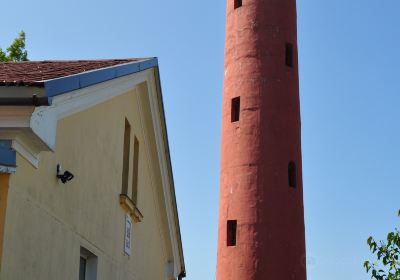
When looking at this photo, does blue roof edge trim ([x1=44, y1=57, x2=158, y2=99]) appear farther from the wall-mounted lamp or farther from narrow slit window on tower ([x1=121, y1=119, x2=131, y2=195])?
narrow slit window on tower ([x1=121, y1=119, x2=131, y2=195])

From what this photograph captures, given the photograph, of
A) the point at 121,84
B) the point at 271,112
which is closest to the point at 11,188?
the point at 121,84

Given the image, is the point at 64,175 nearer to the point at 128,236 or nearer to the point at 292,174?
the point at 128,236

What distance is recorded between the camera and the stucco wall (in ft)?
17.9

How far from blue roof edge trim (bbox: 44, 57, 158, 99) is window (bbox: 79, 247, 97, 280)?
2.11 metres

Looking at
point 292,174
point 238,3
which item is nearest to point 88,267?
point 292,174

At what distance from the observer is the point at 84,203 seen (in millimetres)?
7320

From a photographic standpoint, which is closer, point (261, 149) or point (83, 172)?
point (83, 172)

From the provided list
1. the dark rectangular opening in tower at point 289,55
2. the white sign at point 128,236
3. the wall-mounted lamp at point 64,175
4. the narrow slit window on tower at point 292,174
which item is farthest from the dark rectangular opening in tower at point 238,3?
the wall-mounted lamp at point 64,175

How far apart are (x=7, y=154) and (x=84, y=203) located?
7.48 ft

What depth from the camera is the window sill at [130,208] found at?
29.3 feet

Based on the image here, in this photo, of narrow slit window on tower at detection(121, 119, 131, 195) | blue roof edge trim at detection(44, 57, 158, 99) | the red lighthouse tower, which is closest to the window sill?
narrow slit window on tower at detection(121, 119, 131, 195)

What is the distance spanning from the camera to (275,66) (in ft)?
70.5

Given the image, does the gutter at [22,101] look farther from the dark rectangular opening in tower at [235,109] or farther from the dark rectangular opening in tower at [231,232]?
the dark rectangular opening in tower at [235,109]

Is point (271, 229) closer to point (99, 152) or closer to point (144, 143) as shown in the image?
point (144, 143)
